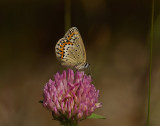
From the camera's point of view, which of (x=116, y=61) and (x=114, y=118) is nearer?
(x=114, y=118)

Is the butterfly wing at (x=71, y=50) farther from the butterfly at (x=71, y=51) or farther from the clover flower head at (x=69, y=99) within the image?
the clover flower head at (x=69, y=99)

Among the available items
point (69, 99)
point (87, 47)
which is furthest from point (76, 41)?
point (87, 47)

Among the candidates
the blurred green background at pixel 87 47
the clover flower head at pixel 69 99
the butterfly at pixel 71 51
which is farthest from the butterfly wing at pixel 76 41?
the blurred green background at pixel 87 47

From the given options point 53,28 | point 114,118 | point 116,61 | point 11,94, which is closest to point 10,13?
point 53,28

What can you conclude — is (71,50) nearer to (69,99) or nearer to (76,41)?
(76,41)

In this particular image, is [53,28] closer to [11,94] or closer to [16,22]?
[16,22]
